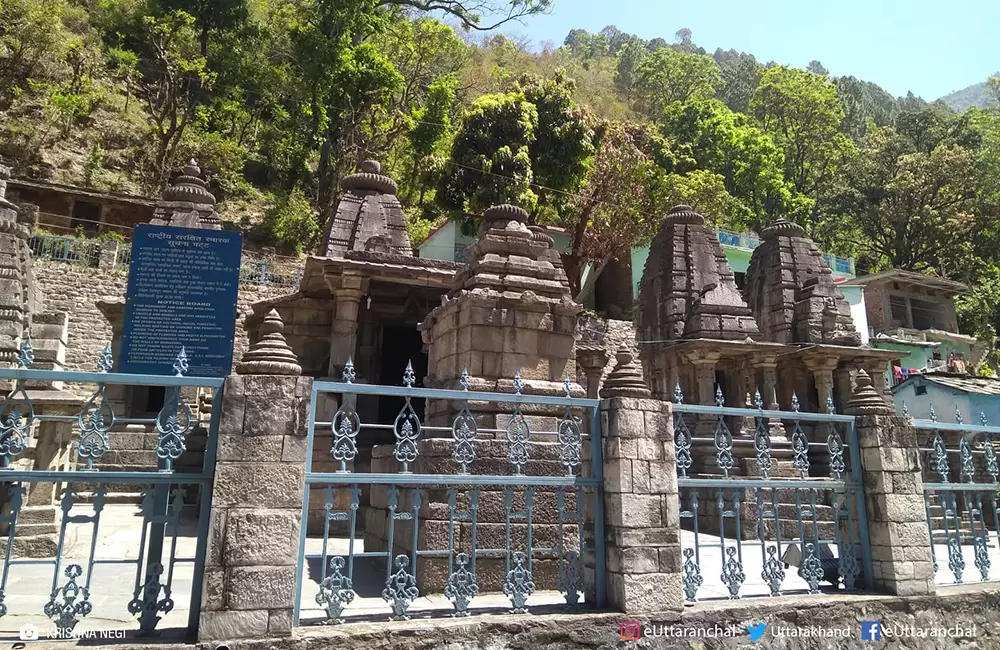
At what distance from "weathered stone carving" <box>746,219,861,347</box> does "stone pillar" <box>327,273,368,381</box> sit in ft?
34.6

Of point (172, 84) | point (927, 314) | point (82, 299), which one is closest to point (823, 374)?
point (82, 299)

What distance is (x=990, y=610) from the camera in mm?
6082

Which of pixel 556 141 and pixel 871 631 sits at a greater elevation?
pixel 556 141

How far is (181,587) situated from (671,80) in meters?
47.2

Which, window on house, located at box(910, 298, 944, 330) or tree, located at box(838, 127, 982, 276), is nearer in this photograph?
window on house, located at box(910, 298, 944, 330)

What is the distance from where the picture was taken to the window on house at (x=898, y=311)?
33.6 metres

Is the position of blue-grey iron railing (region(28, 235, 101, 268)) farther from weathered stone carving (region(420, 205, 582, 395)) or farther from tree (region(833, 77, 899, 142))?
tree (region(833, 77, 899, 142))

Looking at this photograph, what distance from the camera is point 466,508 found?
5.83 m

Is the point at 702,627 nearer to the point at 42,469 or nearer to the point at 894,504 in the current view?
the point at 894,504

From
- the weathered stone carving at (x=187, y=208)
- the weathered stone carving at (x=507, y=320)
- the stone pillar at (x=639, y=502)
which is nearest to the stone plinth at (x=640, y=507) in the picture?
the stone pillar at (x=639, y=502)

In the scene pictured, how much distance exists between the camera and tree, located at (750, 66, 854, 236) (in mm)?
40625

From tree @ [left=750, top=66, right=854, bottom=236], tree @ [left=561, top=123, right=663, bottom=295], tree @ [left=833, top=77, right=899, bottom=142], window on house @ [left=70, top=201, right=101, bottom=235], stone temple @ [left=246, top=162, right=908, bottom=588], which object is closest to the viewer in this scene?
stone temple @ [left=246, top=162, right=908, bottom=588]

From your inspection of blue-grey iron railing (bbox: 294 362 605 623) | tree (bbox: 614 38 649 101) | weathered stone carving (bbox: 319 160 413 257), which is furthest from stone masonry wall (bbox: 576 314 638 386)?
tree (bbox: 614 38 649 101)

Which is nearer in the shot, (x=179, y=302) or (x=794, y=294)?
(x=179, y=302)
